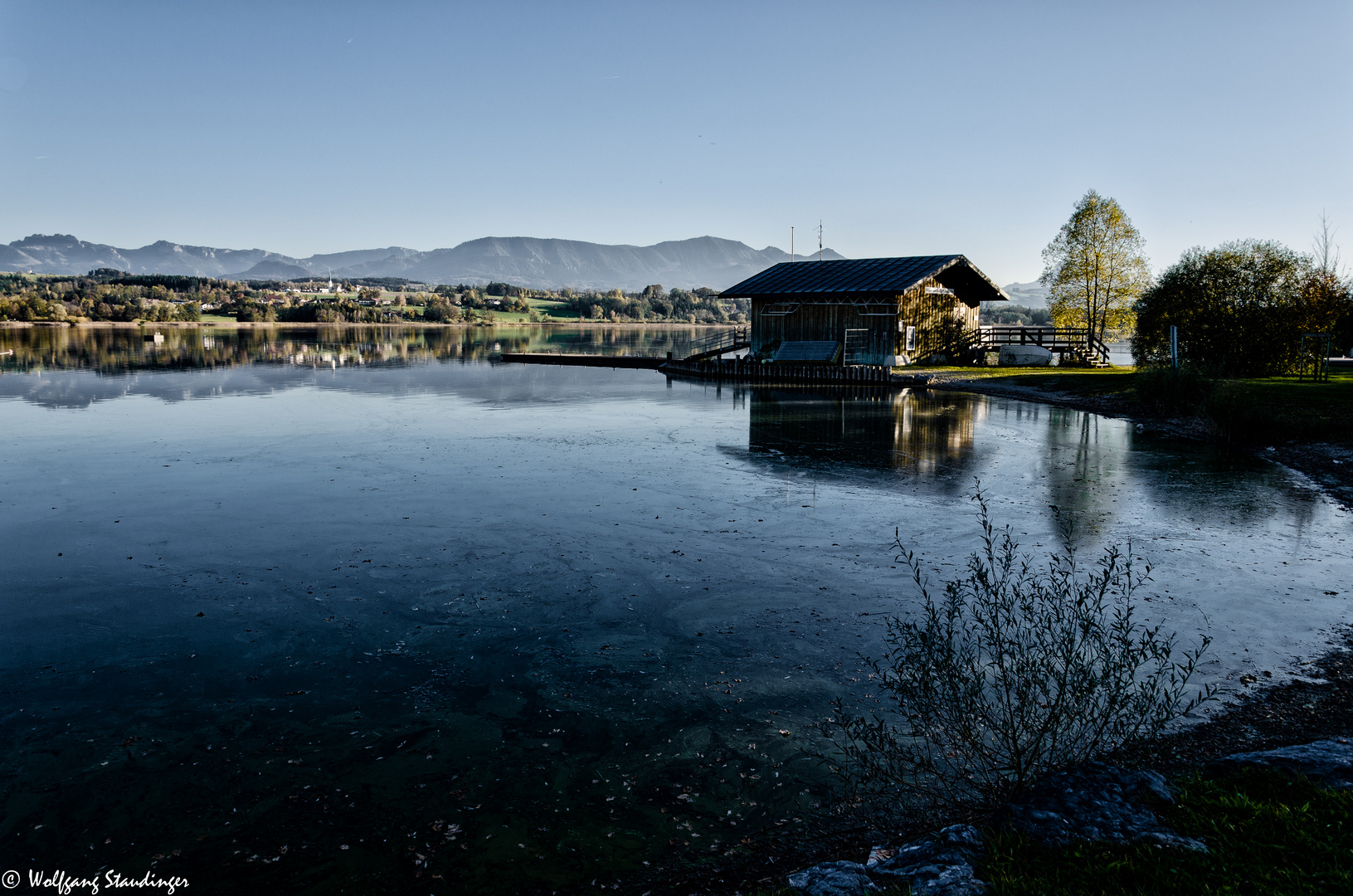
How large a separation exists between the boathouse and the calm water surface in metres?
21.4

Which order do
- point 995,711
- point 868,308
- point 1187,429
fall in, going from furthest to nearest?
point 868,308, point 1187,429, point 995,711

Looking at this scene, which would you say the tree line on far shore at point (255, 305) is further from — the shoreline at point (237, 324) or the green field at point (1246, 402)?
the green field at point (1246, 402)

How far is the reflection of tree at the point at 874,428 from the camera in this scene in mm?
16672

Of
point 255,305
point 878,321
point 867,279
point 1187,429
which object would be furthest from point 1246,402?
Answer: point 255,305

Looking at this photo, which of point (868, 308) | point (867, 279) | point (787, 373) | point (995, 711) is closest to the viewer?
point (995, 711)

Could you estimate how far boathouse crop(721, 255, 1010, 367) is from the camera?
3909cm

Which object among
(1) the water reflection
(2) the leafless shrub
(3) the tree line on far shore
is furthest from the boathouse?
(3) the tree line on far shore

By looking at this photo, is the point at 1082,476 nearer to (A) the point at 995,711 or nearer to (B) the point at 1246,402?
(B) the point at 1246,402

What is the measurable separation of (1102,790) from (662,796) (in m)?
2.56

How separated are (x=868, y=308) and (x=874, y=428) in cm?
1967

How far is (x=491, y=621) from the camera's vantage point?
7.77 m

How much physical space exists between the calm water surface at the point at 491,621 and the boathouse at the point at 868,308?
21.4 meters

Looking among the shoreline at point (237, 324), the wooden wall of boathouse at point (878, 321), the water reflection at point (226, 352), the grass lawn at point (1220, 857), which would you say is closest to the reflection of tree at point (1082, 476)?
the grass lawn at point (1220, 857)

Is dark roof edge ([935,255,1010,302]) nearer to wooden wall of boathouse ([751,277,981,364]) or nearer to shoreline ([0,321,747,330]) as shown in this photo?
wooden wall of boathouse ([751,277,981,364])
